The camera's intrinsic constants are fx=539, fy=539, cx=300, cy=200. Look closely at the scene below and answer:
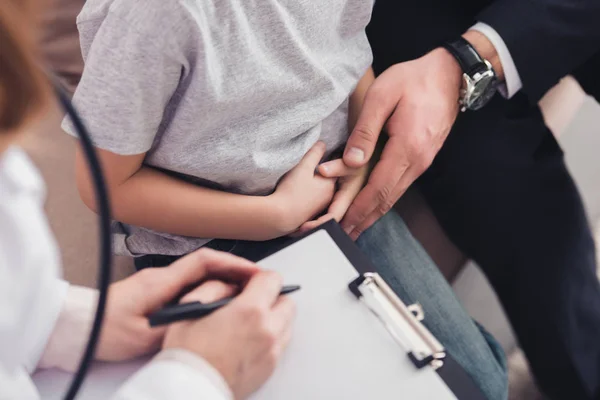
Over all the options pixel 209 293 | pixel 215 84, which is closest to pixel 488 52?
pixel 215 84

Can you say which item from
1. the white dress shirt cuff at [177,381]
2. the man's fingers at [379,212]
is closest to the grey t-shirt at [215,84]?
the man's fingers at [379,212]

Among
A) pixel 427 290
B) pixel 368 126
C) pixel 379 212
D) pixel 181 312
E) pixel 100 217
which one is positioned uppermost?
pixel 100 217

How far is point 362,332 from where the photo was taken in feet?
1.50

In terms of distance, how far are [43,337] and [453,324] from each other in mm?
494

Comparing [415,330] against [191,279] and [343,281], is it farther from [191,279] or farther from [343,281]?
[191,279]

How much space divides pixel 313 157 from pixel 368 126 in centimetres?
A: 9

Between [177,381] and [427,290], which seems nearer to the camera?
[177,381]

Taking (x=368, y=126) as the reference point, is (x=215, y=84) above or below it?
above

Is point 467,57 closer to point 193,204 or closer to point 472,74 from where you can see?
point 472,74

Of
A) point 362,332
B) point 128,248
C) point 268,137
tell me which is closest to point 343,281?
point 362,332

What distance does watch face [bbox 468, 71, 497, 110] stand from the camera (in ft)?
2.52

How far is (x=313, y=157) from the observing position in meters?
0.67

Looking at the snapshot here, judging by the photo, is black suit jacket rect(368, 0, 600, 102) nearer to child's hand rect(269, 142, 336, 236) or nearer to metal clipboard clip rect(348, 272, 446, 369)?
child's hand rect(269, 142, 336, 236)

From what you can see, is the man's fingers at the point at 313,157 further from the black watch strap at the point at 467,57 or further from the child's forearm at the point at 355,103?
the black watch strap at the point at 467,57
